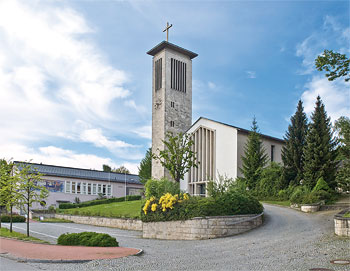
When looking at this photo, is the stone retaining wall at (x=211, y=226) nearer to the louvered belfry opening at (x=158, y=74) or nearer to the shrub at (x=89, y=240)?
the shrub at (x=89, y=240)

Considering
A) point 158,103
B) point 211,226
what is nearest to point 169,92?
point 158,103

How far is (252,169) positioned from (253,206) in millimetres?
16971

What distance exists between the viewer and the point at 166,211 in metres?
20.3

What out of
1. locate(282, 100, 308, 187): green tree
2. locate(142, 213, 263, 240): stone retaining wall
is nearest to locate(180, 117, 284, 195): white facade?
locate(282, 100, 308, 187): green tree

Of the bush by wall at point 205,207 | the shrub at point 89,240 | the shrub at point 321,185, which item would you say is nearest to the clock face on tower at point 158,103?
the shrub at point 321,185

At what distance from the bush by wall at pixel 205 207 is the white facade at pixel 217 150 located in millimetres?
17549

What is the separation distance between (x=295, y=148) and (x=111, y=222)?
16.5 m

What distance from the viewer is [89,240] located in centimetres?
1603

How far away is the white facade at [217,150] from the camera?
39438 mm

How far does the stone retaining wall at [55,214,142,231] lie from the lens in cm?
2644

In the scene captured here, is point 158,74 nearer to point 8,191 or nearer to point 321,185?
point 321,185

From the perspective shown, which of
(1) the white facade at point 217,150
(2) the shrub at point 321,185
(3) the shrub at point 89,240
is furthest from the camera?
(1) the white facade at point 217,150

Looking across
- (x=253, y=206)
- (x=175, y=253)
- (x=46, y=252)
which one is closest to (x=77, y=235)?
(x=46, y=252)

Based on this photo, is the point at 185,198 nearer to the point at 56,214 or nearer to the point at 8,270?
the point at 8,270
